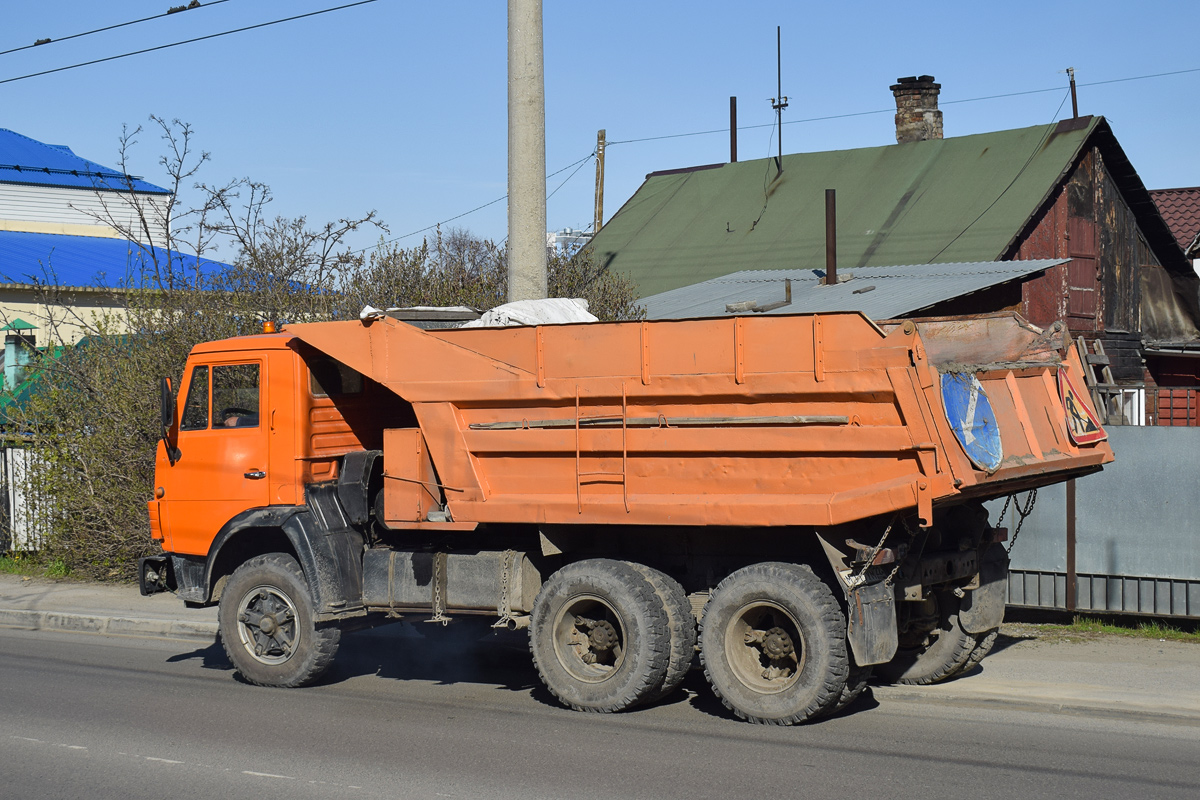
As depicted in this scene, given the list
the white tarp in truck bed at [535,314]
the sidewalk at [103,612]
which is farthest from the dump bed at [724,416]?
the sidewalk at [103,612]

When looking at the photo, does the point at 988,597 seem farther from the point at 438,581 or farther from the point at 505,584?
the point at 438,581

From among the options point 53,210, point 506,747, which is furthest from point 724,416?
point 53,210

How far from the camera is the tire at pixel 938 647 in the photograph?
8.59 meters

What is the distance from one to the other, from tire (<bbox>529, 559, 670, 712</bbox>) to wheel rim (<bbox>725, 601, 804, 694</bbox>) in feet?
1.56

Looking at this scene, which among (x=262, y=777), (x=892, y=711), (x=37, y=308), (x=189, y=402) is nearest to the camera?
(x=262, y=777)

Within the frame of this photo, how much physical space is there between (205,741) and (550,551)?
252cm

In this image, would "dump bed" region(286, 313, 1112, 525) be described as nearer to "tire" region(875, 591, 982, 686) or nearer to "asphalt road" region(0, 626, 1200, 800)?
"tire" region(875, 591, 982, 686)

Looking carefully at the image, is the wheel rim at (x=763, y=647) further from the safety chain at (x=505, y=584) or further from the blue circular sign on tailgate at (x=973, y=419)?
the safety chain at (x=505, y=584)

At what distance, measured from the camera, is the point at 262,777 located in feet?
21.4

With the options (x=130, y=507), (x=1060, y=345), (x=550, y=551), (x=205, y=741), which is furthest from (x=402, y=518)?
(x=130, y=507)

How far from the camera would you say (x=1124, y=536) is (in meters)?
10.6

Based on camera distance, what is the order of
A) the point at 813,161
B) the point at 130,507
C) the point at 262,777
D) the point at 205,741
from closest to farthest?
the point at 262,777 → the point at 205,741 → the point at 130,507 → the point at 813,161

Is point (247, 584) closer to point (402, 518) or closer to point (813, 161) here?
point (402, 518)

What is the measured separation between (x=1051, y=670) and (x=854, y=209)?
18.7m
